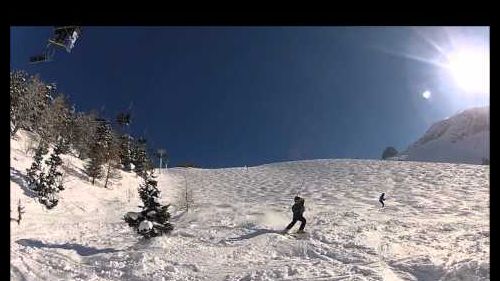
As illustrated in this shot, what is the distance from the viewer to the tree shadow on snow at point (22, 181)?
2078 centimetres

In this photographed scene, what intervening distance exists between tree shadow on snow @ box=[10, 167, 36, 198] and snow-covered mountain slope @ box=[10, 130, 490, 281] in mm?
70

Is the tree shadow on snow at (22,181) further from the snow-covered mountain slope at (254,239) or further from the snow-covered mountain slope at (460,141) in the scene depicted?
the snow-covered mountain slope at (460,141)

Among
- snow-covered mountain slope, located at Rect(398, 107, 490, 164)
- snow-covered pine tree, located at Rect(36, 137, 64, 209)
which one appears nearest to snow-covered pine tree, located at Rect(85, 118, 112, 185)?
snow-covered pine tree, located at Rect(36, 137, 64, 209)

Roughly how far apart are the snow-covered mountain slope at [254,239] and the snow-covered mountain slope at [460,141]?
74.8 metres

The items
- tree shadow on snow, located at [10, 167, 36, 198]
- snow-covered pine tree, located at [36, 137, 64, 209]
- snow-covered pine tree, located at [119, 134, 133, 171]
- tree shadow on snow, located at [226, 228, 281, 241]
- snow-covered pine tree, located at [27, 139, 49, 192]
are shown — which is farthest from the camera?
snow-covered pine tree, located at [119, 134, 133, 171]

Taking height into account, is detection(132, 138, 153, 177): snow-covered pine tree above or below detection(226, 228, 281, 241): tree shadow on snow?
above

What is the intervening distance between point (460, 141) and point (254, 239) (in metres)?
109

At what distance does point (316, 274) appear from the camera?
10.4 m

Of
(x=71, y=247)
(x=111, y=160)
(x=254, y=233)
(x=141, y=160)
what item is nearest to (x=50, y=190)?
(x=71, y=247)

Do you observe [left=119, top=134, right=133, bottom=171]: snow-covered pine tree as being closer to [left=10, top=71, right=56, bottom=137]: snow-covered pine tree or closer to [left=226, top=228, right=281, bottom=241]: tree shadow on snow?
[left=10, top=71, right=56, bottom=137]: snow-covered pine tree

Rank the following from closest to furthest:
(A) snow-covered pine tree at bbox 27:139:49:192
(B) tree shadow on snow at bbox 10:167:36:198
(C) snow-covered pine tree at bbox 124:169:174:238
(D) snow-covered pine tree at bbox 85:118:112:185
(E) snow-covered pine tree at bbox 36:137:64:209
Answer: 1. (C) snow-covered pine tree at bbox 124:169:174:238
2. (E) snow-covered pine tree at bbox 36:137:64:209
3. (B) tree shadow on snow at bbox 10:167:36:198
4. (A) snow-covered pine tree at bbox 27:139:49:192
5. (D) snow-covered pine tree at bbox 85:118:112:185

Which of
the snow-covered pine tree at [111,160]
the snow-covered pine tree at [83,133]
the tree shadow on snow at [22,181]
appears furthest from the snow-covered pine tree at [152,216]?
the snow-covered pine tree at [83,133]

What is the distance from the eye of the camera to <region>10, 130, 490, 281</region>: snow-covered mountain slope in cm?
1066
